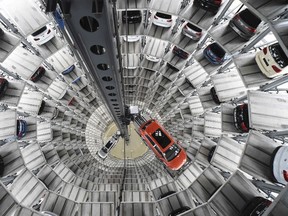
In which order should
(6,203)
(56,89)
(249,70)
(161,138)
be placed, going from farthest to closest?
(56,89), (161,138), (6,203), (249,70)

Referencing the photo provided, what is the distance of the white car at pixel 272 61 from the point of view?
275 inches

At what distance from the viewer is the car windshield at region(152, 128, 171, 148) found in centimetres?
1744

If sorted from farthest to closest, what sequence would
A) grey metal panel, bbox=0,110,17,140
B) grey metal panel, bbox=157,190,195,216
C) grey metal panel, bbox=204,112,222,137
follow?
grey metal panel, bbox=204,112,222,137 < grey metal panel, bbox=157,190,195,216 < grey metal panel, bbox=0,110,17,140

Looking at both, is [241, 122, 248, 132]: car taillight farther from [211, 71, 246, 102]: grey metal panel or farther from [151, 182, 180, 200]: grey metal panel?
[151, 182, 180, 200]: grey metal panel

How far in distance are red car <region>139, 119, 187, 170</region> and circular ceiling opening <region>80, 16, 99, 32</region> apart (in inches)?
515

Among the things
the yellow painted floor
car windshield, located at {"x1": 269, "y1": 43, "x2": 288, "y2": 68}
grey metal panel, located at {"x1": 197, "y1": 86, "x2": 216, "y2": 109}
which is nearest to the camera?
car windshield, located at {"x1": 269, "y1": 43, "x2": 288, "y2": 68}

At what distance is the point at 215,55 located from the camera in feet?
37.1

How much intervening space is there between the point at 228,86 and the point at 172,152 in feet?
26.5

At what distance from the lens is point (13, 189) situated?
35.4 ft

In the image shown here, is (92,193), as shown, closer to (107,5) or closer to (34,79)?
(34,79)

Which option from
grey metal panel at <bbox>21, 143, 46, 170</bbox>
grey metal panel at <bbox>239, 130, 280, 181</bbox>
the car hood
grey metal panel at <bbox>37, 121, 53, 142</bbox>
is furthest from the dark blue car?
grey metal panel at <bbox>37, 121, 53, 142</bbox>

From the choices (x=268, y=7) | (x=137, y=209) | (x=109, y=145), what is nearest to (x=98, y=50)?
(x=268, y=7)

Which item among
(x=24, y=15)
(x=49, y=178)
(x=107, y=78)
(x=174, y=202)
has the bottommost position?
(x=174, y=202)

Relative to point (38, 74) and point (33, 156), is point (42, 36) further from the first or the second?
point (33, 156)
